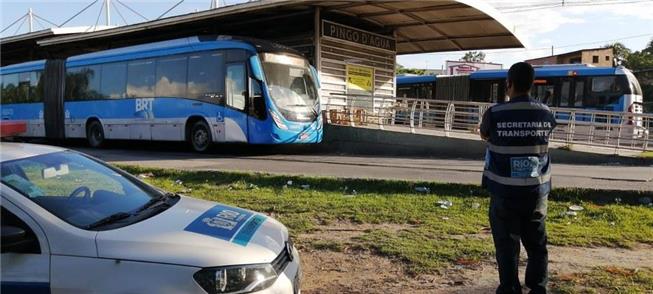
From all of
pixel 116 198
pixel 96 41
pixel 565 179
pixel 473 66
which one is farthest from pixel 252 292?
pixel 473 66

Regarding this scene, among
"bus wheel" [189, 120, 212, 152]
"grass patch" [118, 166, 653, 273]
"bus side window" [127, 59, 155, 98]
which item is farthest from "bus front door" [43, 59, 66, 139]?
"grass patch" [118, 166, 653, 273]

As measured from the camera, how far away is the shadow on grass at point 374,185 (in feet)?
25.8

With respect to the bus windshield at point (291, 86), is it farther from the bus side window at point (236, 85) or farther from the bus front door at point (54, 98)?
the bus front door at point (54, 98)

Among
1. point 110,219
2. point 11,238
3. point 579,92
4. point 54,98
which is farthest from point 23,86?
point 579,92

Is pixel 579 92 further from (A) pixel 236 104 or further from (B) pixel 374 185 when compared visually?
(B) pixel 374 185

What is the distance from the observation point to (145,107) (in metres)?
16.5

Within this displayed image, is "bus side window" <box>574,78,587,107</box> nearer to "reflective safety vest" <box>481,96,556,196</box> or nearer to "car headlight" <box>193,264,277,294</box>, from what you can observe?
"reflective safety vest" <box>481,96,556,196</box>

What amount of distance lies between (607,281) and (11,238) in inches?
168

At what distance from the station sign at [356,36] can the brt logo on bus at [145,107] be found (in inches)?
233

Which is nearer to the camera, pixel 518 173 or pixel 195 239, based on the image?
pixel 195 239

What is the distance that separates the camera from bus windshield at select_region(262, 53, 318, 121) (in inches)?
566

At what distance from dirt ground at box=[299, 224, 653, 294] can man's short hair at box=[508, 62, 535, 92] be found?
1642 mm

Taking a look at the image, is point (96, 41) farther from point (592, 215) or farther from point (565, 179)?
point (592, 215)

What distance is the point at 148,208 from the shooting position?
3.90 metres
